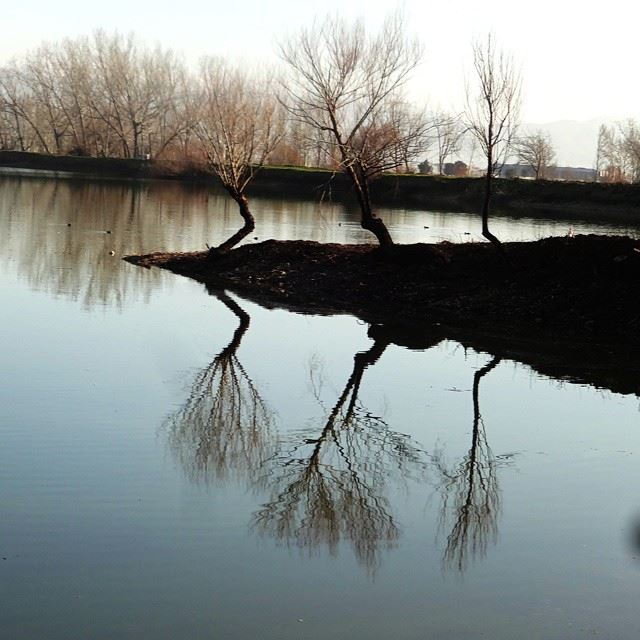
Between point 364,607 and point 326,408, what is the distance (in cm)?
432

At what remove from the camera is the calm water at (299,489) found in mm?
5465

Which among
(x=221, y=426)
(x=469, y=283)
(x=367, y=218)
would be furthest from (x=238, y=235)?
(x=221, y=426)

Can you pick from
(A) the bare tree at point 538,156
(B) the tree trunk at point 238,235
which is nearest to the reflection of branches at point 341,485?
(B) the tree trunk at point 238,235

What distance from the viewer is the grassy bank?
5384 centimetres

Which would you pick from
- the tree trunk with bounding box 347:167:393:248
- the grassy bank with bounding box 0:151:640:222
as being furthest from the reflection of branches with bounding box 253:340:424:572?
the grassy bank with bounding box 0:151:640:222

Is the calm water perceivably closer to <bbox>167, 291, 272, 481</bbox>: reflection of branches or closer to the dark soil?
<bbox>167, 291, 272, 481</bbox>: reflection of branches

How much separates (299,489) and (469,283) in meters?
9.83

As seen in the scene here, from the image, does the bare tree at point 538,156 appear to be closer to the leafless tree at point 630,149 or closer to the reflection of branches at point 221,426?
the leafless tree at point 630,149

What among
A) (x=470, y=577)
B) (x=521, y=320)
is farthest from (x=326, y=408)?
(x=521, y=320)

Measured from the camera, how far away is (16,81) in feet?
319

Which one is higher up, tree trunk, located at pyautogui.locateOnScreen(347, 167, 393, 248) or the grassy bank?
the grassy bank

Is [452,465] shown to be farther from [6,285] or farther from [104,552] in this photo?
[6,285]

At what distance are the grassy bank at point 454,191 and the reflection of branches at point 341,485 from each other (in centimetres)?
3820

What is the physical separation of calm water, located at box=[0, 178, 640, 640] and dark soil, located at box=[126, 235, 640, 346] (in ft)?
7.15
